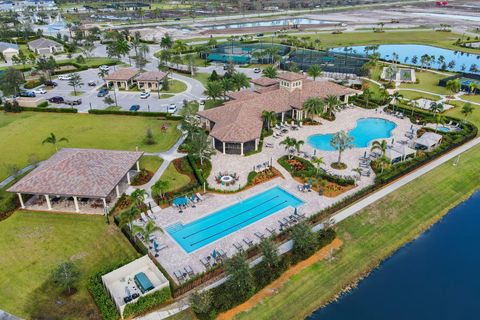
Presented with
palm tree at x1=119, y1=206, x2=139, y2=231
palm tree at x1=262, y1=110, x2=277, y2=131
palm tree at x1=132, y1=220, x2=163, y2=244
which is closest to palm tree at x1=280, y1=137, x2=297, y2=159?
palm tree at x1=262, y1=110, x2=277, y2=131


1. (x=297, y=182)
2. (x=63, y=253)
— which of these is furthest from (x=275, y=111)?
(x=63, y=253)

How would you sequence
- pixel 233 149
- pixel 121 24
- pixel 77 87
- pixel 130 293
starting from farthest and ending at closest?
1. pixel 121 24
2. pixel 77 87
3. pixel 233 149
4. pixel 130 293

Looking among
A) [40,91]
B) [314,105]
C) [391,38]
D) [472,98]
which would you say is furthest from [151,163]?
[391,38]

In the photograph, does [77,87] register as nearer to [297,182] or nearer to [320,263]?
[297,182]

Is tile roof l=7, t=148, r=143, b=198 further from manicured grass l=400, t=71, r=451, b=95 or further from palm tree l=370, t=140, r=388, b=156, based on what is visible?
manicured grass l=400, t=71, r=451, b=95

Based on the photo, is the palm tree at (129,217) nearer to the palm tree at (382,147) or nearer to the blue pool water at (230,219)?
the blue pool water at (230,219)

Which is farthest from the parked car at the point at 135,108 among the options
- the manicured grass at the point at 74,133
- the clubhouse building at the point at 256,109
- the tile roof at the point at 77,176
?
the tile roof at the point at 77,176

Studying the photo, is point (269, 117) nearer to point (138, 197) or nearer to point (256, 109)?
point (256, 109)
